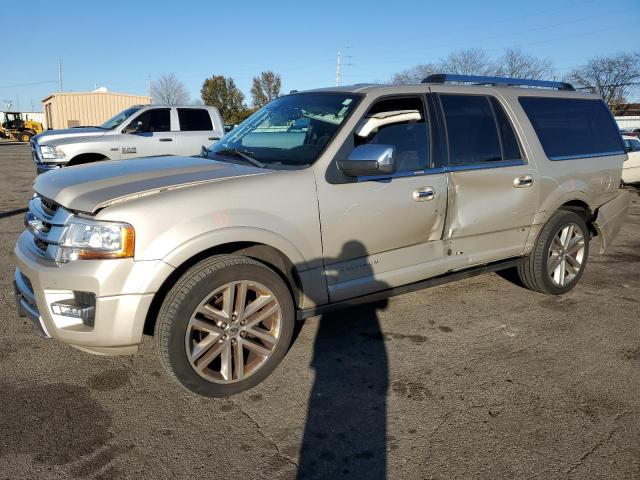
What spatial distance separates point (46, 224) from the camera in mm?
3059

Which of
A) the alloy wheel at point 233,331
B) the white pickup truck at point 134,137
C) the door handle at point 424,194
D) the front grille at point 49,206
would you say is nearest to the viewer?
the alloy wheel at point 233,331

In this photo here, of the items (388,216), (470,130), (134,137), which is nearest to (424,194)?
(388,216)

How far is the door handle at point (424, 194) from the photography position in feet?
12.0

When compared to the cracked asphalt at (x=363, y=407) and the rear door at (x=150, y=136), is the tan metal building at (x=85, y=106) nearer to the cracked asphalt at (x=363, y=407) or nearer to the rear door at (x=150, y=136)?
the rear door at (x=150, y=136)

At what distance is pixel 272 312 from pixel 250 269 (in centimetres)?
34

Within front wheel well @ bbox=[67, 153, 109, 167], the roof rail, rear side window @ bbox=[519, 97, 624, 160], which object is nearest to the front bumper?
the roof rail

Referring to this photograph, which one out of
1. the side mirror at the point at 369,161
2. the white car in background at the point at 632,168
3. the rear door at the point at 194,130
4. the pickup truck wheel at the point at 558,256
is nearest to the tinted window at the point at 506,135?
the pickup truck wheel at the point at 558,256

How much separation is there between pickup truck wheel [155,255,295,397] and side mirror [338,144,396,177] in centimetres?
83

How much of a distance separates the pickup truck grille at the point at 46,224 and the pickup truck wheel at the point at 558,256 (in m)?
3.90

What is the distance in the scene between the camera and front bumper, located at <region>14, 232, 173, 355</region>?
8.71ft

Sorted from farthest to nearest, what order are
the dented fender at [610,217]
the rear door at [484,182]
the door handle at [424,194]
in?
1. the dented fender at [610,217]
2. the rear door at [484,182]
3. the door handle at [424,194]

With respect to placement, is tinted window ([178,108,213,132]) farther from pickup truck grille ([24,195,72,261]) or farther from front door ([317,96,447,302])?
front door ([317,96,447,302])

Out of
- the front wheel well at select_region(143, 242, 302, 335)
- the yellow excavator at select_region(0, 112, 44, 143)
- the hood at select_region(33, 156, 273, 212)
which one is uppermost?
the yellow excavator at select_region(0, 112, 44, 143)

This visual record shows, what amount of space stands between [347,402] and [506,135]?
2719mm
